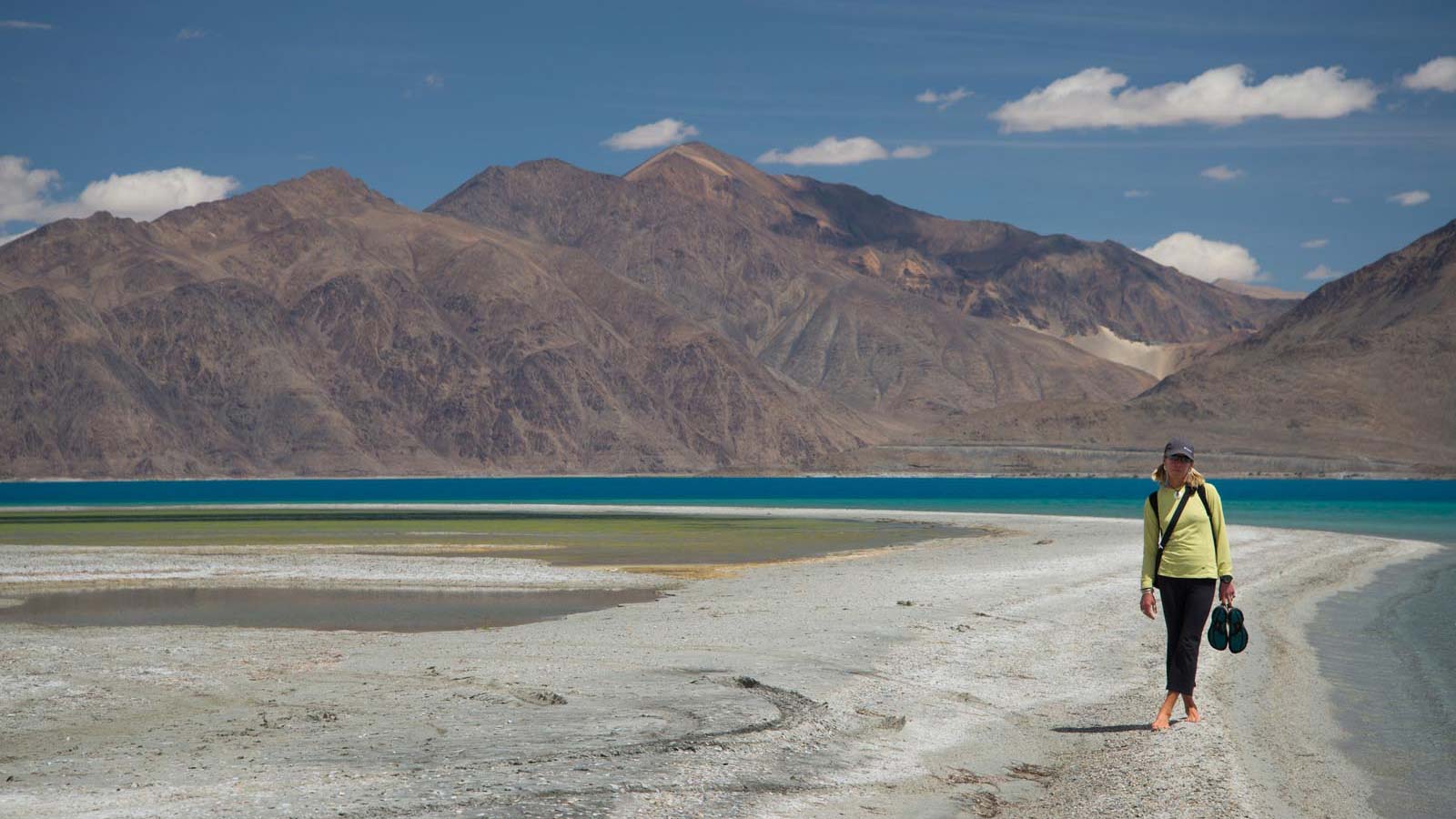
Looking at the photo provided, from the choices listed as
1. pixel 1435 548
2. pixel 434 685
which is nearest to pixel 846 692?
pixel 434 685

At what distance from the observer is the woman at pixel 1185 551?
13.7 m

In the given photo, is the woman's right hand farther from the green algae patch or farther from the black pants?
the green algae patch

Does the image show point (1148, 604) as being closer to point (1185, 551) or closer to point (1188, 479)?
point (1185, 551)

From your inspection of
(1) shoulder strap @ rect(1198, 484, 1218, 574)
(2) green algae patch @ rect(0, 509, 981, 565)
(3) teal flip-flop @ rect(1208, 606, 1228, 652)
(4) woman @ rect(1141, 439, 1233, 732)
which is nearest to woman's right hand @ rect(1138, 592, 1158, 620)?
(4) woman @ rect(1141, 439, 1233, 732)

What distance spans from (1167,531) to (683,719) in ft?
17.4

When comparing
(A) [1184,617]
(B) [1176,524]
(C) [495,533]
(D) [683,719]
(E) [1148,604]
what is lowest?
(C) [495,533]

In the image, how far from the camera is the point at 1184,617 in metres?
14.0

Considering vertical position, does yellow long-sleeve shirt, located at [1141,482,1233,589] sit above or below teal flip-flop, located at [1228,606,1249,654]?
above

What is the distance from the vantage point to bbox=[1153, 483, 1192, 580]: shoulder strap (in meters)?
13.8

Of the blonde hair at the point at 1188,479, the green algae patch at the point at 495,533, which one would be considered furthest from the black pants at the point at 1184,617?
the green algae patch at the point at 495,533

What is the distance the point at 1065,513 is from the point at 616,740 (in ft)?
280

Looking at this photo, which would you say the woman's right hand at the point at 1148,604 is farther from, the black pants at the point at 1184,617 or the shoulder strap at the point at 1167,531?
the shoulder strap at the point at 1167,531

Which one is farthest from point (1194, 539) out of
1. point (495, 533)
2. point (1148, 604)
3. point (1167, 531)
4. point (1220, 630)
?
point (495, 533)

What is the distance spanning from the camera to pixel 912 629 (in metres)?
23.4
